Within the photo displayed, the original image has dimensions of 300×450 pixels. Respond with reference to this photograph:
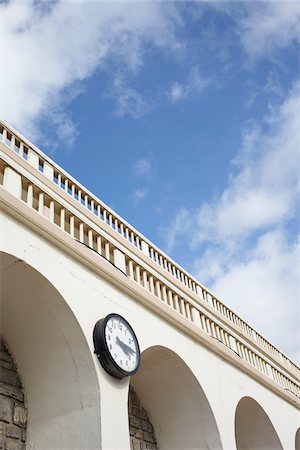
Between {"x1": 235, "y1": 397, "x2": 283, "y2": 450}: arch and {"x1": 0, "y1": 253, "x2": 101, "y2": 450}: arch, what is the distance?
4.67 metres

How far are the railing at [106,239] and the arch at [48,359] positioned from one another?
2.87ft

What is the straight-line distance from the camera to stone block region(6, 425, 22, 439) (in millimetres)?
5602

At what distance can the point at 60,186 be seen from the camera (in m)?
8.52

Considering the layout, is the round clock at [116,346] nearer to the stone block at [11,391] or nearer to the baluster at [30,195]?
the stone block at [11,391]

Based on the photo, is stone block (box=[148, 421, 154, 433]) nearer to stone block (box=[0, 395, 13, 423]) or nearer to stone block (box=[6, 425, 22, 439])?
stone block (box=[6, 425, 22, 439])

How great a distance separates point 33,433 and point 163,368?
2.39 m

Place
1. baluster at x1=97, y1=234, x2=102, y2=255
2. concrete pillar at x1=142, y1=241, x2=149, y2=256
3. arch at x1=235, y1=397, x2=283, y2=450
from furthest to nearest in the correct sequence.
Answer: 1. concrete pillar at x1=142, y1=241, x2=149, y2=256
2. arch at x1=235, y1=397, x2=283, y2=450
3. baluster at x1=97, y1=234, x2=102, y2=255

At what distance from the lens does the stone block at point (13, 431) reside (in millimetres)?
5602

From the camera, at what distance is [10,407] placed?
18.9ft

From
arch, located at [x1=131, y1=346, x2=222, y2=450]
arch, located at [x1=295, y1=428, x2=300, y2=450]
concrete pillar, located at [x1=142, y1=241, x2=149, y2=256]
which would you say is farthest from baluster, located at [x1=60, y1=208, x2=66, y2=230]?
arch, located at [x1=295, y1=428, x2=300, y2=450]

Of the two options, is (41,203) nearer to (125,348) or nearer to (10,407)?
(125,348)

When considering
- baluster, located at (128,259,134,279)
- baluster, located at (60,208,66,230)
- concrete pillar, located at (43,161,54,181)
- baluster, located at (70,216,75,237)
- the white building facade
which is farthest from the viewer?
concrete pillar, located at (43,161,54,181)

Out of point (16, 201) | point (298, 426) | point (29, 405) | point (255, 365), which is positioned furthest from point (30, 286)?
point (298, 426)

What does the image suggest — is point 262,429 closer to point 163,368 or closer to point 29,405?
point 163,368
